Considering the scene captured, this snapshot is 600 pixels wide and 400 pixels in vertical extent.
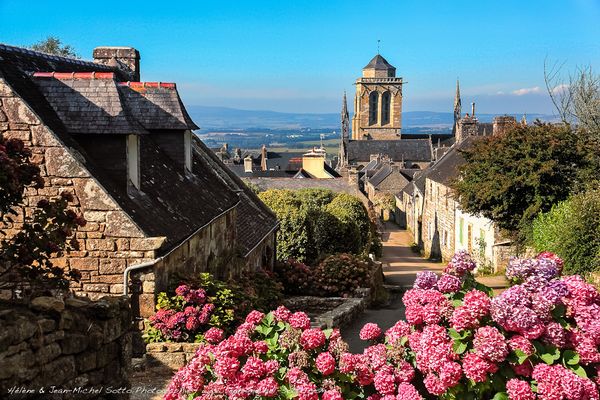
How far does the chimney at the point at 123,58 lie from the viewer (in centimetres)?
1722

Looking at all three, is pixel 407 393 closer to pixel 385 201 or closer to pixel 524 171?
pixel 524 171

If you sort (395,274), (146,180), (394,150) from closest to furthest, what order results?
1. (146,180)
2. (395,274)
3. (394,150)

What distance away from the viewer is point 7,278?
8625 mm

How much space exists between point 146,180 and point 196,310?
2.83 metres

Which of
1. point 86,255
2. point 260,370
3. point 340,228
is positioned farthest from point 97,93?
point 340,228

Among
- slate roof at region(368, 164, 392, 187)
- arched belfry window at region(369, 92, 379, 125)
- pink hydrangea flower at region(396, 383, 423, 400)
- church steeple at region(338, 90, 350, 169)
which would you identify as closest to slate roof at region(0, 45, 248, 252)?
pink hydrangea flower at region(396, 383, 423, 400)

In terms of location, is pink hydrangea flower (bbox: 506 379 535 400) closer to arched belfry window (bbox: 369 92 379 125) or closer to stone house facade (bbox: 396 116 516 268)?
stone house facade (bbox: 396 116 516 268)

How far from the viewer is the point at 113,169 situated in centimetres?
1041

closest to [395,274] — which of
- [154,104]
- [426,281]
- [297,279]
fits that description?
[297,279]

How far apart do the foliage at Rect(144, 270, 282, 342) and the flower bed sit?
158 inches

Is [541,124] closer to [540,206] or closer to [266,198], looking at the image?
[540,206]

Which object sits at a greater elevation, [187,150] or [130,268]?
[187,150]

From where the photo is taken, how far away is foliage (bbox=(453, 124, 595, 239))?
23.3 m

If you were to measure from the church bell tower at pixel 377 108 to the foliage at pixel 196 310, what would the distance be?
13228 cm
